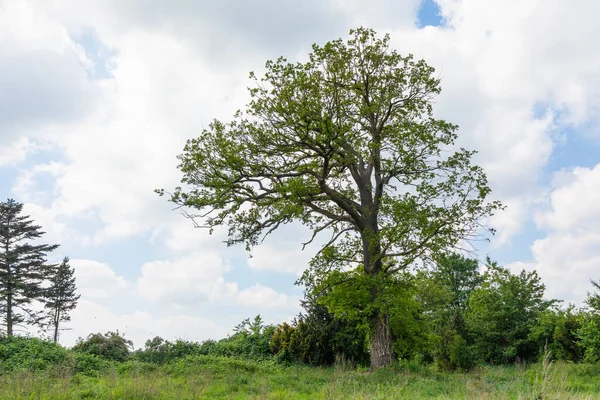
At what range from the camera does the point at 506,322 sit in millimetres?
32094

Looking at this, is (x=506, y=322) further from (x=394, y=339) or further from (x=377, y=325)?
(x=377, y=325)

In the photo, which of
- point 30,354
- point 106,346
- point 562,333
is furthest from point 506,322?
point 30,354

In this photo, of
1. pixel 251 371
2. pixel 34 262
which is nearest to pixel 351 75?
pixel 251 371

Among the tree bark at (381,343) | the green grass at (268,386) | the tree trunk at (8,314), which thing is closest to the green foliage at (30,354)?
the green grass at (268,386)

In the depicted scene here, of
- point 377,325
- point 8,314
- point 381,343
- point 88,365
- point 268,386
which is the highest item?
point 8,314

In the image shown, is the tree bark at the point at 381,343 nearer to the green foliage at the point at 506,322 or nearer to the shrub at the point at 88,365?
the shrub at the point at 88,365

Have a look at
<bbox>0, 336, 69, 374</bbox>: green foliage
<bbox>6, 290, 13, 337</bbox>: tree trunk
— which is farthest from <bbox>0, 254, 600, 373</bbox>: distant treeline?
<bbox>6, 290, 13, 337</bbox>: tree trunk

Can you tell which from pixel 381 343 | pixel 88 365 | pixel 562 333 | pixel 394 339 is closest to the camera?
pixel 381 343

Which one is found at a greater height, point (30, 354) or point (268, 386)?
point (30, 354)

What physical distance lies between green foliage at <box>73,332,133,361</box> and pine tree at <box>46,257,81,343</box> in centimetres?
2054

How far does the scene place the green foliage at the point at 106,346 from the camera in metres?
23.2

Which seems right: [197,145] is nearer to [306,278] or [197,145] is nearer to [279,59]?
[279,59]

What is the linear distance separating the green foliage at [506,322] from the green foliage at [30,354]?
78.6ft

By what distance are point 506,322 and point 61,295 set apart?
36.5 m
